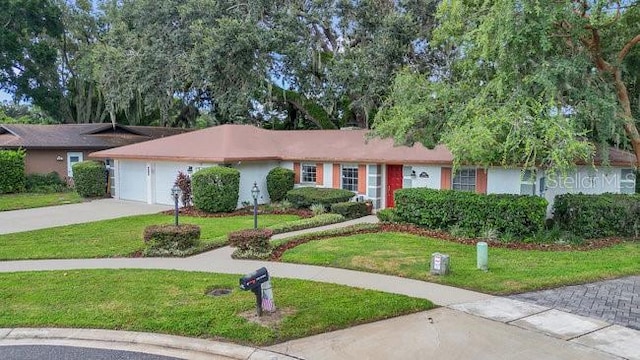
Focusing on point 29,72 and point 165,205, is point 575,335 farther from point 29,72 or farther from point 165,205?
point 29,72

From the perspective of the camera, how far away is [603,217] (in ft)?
44.2

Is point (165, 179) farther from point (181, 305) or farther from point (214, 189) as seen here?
point (181, 305)

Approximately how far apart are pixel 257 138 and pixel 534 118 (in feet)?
46.2

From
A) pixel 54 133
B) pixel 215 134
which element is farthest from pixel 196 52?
pixel 54 133

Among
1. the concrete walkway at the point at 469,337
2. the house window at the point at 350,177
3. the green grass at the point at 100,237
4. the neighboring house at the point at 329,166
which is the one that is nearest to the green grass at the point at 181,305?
the concrete walkway at the point at 469,337

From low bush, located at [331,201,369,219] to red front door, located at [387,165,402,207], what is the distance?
5.81ft

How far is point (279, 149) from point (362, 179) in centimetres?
465

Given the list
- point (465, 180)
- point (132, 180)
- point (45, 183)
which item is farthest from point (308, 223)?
point (45, 183)

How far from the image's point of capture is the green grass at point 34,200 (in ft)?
67.1

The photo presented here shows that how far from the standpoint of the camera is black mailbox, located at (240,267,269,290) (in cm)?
649

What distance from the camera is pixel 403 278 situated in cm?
918

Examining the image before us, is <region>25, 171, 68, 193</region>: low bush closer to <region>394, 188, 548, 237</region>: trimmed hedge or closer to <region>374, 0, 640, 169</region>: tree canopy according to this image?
<region>394, 188, 548, 237</region>: trimmed hedge

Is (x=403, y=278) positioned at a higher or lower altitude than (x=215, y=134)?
lower

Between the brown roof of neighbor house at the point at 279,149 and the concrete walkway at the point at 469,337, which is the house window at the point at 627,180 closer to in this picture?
the brown roof of neighbor house at the point at 279,149
